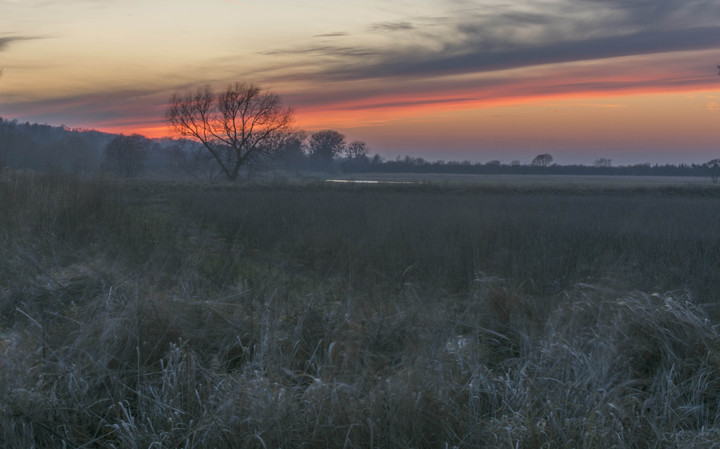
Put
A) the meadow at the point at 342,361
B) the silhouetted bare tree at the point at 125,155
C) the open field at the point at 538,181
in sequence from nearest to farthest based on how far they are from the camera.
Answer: the meadow at the point at 342,361 < the open field at the point at 538,181 < the silhouetted bare tree at the point at 125,155

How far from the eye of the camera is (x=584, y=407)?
11.7 feet

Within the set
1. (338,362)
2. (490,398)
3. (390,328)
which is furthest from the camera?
(390,328)

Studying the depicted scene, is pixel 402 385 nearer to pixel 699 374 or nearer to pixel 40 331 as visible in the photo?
pixel 699 374

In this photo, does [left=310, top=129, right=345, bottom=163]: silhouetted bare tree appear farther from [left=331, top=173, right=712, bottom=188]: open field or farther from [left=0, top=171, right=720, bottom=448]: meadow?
[left=0, top=171, right=720, bottom=448]: meadow

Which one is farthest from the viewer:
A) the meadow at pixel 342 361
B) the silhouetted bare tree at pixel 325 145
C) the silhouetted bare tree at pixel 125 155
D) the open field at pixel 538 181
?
the silhouetted bare tree at pixel 325 145

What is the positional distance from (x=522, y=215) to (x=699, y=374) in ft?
40.0

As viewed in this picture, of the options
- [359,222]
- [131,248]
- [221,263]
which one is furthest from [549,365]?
[359,222]

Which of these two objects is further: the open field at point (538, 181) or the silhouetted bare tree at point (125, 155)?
the silhouetted bare tree at point (125, 155)

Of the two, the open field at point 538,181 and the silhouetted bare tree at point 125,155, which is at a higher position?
the silhouetted bare tree at point 125,155

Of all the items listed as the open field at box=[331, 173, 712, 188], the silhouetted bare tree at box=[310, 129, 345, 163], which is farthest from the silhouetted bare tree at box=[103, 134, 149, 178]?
the silhouetted bare tree at box=[310, 129, 345, 163]

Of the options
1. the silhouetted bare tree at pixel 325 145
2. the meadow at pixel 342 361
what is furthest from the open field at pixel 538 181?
the meadow at pixel 342 361

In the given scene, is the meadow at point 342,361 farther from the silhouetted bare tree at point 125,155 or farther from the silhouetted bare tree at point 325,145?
the silhouetted bare tree at point 325,145

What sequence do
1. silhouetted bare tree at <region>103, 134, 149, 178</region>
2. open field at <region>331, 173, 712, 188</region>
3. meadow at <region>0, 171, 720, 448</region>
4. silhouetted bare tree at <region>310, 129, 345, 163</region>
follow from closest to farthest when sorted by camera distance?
meadow at <region>0, 171, 720, 448</region> → open field at <region>331, 173, 712, 188</region> → silhouetted bare tree at <region>103, 134, 149, 178</region> → silhouetted bare tree at <region>310, 129, 345, 163</region>

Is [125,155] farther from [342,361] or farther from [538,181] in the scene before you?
[342,361]
